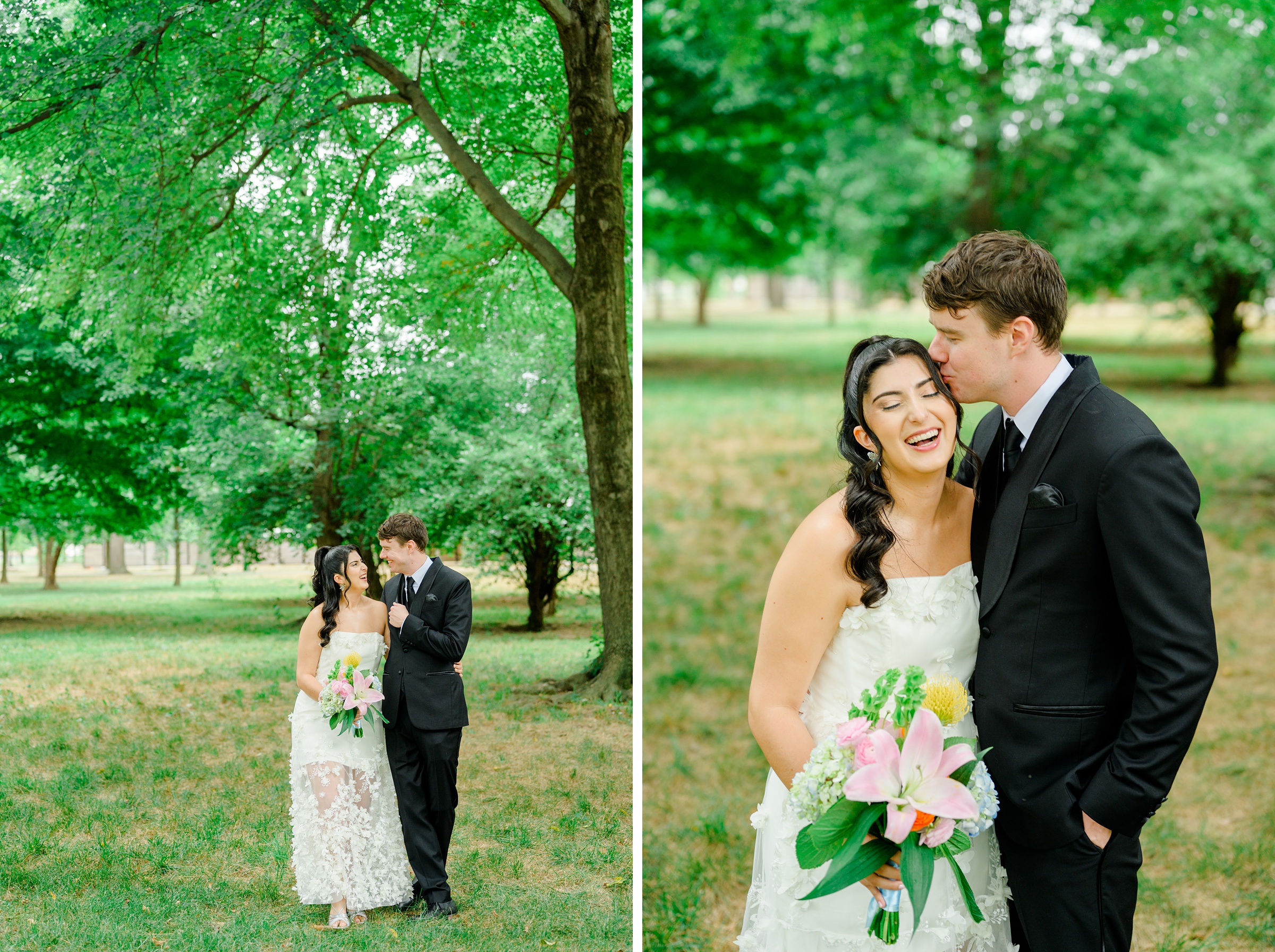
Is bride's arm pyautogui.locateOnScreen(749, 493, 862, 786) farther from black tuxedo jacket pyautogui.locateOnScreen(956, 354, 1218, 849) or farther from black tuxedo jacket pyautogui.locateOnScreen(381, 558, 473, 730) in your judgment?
black tuxedo jacket pyautogui.locateOnScreen(381, 558, 473, 730)

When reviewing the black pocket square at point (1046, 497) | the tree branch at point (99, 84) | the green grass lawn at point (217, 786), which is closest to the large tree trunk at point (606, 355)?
the green grass lawn at point (217, 786)

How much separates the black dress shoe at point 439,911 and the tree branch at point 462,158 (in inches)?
89.5

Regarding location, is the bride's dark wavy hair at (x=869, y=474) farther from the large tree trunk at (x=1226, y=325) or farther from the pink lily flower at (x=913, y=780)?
the large tree trunk at (x=1226, y=325)

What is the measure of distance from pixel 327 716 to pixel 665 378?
12625 mm

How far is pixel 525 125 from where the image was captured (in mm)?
3936

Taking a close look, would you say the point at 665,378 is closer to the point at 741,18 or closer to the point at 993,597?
the point at 741,18

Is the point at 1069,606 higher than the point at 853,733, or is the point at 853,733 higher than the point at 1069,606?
the point at 1069,606

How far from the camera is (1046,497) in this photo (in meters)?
2.13

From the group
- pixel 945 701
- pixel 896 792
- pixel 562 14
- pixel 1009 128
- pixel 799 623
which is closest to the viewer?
pixel 896 792

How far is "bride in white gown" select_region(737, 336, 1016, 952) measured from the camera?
87.5 inches

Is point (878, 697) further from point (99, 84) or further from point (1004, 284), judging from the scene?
point (99, 84)

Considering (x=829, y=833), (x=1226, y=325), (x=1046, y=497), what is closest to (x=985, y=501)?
(x=1046, y=497)

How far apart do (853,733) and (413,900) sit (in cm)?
232

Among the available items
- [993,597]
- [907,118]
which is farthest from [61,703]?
[907,118]
